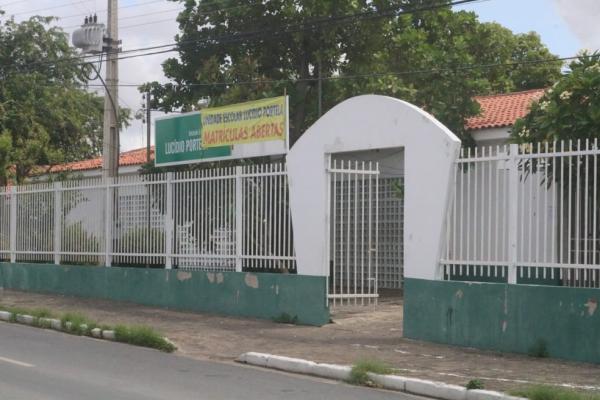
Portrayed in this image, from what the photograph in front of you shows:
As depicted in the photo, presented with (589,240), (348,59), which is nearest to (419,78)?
(348,59)

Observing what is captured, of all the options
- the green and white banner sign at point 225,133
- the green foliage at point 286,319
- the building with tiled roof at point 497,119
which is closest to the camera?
the green foliage at point 286,319

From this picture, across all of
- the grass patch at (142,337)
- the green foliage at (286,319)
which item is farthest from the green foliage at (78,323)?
the green foliage at (286,319)

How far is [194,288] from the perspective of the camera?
16.2 m

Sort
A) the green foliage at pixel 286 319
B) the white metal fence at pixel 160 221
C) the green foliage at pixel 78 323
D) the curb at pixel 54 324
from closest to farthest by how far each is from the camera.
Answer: the curb at pixel 54 324, the green foliage at pixel 78 323, the green foliage at pixel 286 319, the white metal fence at pixel 160 221

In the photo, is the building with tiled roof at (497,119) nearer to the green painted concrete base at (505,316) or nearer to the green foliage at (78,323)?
the green painted concrete base at (505,316)

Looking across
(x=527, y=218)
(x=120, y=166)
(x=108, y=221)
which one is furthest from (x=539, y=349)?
(x=120, y=166)

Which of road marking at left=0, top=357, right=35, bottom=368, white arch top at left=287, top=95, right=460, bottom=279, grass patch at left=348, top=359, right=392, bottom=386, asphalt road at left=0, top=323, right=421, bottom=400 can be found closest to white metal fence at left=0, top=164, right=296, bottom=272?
white arch top at left=287, top=95, right=460, bottom=279

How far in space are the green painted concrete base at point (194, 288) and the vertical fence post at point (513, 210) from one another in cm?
356

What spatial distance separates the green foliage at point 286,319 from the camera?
46.8 ft

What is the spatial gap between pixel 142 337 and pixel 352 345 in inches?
118

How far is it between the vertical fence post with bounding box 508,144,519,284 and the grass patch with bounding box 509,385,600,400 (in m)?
2.89

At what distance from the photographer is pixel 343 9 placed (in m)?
21.2

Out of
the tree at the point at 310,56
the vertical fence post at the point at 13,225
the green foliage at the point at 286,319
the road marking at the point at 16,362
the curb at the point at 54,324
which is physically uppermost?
the tree at the point at 310,56

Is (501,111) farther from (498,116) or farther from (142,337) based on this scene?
(142,337)
